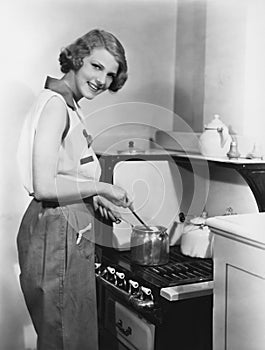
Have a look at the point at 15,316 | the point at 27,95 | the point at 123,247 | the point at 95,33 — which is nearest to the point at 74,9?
the point at 95,33

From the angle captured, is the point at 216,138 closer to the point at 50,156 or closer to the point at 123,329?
the point at 50,156

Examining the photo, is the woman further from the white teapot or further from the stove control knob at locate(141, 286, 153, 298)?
the white teapot

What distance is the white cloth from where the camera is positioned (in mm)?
1159

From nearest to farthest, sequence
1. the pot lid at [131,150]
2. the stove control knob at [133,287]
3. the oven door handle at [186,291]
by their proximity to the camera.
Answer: the oven door handle at [186,291]
the stove control knob at [133,287]
the pot lid at [131,150]

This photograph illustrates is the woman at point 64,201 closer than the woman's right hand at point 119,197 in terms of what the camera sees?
Yes

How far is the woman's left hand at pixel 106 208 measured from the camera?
4.08 feet

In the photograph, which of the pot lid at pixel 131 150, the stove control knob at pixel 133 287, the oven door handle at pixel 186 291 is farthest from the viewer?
the pot lid at pixel 131 150

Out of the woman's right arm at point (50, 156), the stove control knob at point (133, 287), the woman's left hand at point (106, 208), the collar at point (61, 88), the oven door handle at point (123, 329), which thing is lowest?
the oven door handle at point (123, 329)

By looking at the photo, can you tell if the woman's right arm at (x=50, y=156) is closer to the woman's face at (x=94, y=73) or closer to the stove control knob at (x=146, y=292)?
the woman's face at (x=94, y=73)

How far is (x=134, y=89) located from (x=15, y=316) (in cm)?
64

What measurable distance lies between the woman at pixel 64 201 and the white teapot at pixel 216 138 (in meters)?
0.31

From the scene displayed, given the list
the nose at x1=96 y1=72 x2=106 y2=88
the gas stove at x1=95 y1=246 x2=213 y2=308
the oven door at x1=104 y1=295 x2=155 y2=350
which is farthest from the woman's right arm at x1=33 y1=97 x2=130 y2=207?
the oven door at x1=104 y1=295 x2=155 y2=350

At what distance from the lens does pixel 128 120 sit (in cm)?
131

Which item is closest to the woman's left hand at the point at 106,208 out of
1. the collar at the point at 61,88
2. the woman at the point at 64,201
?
the woman at the point at 64,201
